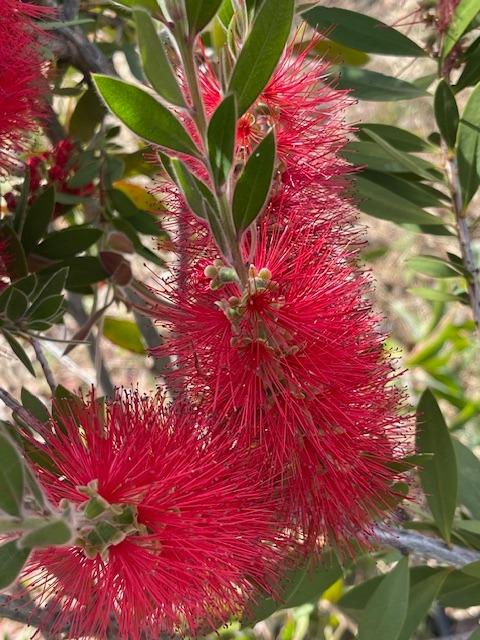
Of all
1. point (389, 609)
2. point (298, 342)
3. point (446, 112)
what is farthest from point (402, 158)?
point (389, 609)

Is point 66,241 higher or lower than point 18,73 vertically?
lower

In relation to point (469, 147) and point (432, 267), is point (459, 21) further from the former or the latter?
point (432, 267)

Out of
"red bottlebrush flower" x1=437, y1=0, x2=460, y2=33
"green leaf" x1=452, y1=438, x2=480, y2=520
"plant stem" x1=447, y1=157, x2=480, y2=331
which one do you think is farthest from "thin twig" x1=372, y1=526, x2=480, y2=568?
"red bottlebrush flower" x1=437, y1=0, x2=460, y2=33

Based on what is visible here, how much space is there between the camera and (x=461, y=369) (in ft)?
9.79

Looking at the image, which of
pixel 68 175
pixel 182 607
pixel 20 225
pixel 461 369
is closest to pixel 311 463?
pixel 182 607

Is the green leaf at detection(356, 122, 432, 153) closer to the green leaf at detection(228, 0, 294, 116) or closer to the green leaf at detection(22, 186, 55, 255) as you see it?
the green leaf at detection(22, 186, 55, 255)

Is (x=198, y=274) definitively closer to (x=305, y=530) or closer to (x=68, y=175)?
(x=305, y=530)

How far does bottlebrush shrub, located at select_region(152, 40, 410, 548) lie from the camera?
81 centimetres

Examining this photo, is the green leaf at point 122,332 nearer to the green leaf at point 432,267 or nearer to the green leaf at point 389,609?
the green leaf at point 432,267

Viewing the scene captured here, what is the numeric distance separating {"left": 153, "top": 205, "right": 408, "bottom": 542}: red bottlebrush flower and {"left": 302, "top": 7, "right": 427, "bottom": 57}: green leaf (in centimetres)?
36

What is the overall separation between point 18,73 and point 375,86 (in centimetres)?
50

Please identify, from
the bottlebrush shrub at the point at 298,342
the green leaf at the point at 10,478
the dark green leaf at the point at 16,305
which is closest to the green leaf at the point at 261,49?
the bottlebrush shrub at the point at 298,342

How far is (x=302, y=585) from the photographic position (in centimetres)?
101

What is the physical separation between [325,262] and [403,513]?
431mm
